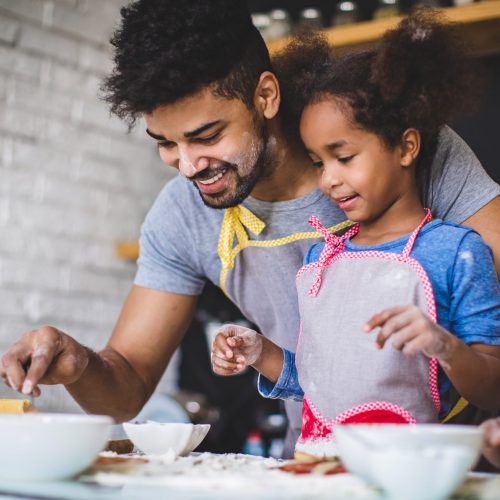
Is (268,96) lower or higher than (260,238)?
higher

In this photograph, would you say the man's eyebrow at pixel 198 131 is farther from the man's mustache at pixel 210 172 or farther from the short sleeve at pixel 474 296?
the short sleeve at pixel 474 296

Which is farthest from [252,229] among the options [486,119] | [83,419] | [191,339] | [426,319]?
[191,339]

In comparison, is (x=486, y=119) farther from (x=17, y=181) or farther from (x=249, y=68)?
(x=17, y=181)

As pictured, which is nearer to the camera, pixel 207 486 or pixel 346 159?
pixel 207 486

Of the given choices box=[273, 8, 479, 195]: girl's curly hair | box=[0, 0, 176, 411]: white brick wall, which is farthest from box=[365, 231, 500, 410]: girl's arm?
box=[0, 0, 176, 411]: white brick wall

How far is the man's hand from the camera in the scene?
45.9 inches

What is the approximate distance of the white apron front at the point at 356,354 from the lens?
1.19 meters

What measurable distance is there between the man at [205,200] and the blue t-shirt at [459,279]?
14cm


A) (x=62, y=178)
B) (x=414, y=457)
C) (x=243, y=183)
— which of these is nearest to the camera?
(x=414, y=457)

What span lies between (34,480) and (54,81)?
7.76 ft

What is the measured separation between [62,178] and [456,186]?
72.8 inches

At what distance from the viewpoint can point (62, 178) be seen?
9.73ft

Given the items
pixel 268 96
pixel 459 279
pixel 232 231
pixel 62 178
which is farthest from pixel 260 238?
pixel 62 178

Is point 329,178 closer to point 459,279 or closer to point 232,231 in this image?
point 459,279
